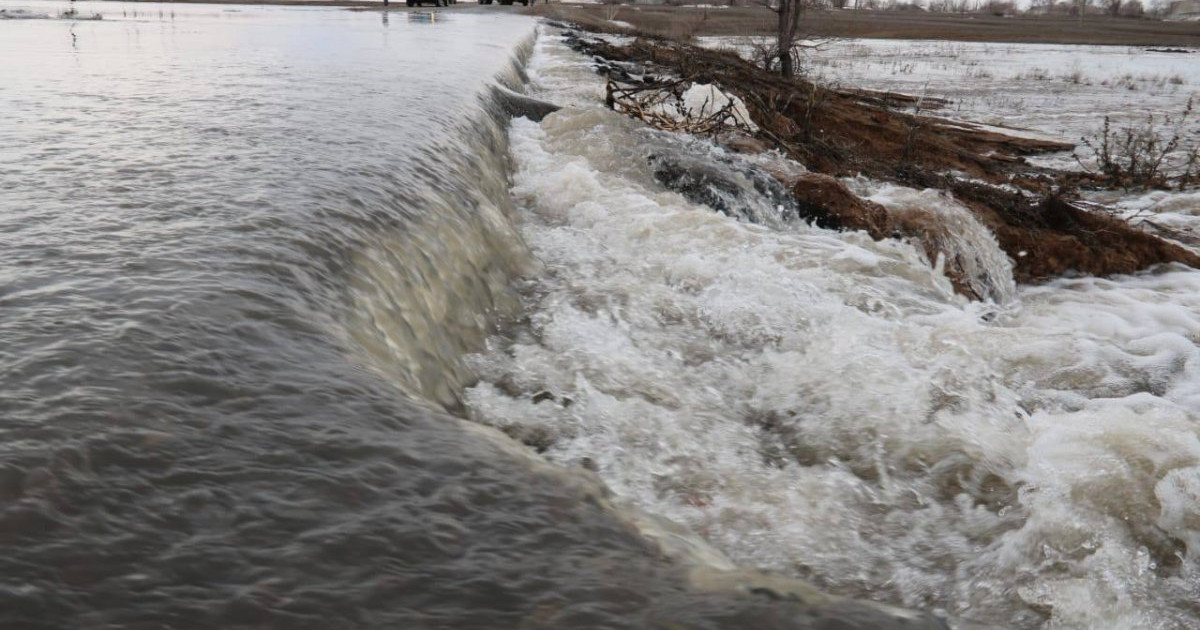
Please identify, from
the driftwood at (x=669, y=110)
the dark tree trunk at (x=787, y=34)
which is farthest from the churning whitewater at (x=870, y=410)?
the dark tree trunk at (x=787, y=34)

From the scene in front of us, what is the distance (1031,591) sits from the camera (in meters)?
2.97

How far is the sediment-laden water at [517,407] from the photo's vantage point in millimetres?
2135

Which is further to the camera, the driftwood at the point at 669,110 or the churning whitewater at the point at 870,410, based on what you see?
the driftwood at the point at 669,110

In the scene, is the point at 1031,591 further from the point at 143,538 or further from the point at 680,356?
the point at 143,538

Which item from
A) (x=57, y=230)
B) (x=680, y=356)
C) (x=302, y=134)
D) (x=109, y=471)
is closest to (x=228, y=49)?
(x=302, y=134)

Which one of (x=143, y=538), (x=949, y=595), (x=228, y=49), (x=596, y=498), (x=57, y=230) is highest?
(x=228, y=49)

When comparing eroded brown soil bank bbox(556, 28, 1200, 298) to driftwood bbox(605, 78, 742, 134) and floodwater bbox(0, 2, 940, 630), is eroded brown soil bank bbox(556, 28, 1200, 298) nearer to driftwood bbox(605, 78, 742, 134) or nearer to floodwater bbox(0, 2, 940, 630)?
driftwood bbox(605, 78, 742, 134)

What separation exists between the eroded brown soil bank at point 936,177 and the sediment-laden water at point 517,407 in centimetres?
40

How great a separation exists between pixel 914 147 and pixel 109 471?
12770 millimetres

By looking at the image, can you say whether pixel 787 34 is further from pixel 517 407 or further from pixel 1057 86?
pixel 517 407

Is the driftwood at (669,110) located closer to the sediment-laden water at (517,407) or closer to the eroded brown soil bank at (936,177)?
the eroded brown soil bank at (936,177)

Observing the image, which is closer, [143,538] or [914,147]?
[143,538]

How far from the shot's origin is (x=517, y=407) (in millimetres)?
3965

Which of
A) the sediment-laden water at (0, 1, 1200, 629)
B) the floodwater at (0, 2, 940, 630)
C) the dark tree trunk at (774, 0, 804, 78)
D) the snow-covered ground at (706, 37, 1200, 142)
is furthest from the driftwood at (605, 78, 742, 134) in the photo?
the snow-covered ground at (706, 37, 1200, 142)
